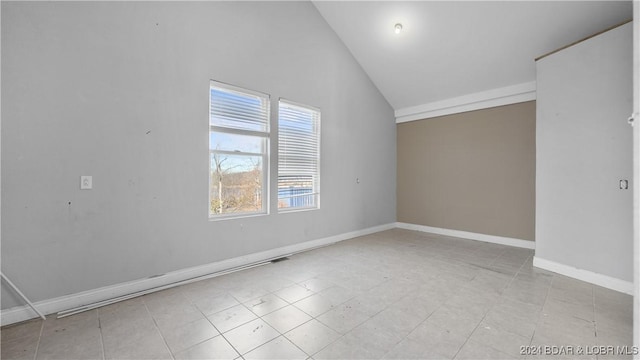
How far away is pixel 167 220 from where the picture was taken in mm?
3068

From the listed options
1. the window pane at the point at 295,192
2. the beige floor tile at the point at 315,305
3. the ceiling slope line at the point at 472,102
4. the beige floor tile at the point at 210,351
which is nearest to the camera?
the beige floor tile at the point at 210,351

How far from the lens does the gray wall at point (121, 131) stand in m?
2.32

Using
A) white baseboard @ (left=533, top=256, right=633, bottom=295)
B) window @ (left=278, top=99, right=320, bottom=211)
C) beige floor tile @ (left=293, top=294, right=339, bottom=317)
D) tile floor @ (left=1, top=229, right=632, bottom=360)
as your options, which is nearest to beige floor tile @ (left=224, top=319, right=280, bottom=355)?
tile floor @ (left=1, top=229, right=632, bottom=360)

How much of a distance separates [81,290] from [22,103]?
180cm

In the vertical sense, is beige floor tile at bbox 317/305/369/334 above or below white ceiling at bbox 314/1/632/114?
below

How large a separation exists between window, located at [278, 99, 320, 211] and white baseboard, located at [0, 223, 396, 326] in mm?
744

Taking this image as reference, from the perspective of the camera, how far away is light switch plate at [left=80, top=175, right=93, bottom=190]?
257 centimetres

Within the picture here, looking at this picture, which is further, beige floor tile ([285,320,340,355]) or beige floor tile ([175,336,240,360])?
beige floor tile ([285,320,340,355])

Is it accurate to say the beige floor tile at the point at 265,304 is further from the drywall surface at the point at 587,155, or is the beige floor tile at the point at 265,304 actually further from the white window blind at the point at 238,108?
the drywall surface at the point at 587,155

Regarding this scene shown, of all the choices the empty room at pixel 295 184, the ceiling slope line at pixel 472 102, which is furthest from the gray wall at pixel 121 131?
the ceiling slope line at pixel 472 102

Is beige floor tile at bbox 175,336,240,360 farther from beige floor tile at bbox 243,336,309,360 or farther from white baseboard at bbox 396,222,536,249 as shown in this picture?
white baseboard at bbox 396,222,536,249

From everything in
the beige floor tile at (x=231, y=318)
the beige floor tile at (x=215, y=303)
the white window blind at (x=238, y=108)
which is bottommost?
the beige floor tile at (x=231, y=318)

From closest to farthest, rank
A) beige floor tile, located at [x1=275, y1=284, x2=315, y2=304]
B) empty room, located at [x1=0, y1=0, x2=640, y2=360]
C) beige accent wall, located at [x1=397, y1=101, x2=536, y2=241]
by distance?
1. empty room, located at [x1=0, y1=0, x2=640, y2=360]
2. beige floor tile, located at [x1=275, y1=284, x2=315, y2=304]
3. beige accent wall, located at [x1=397, y1=101, x2=536, y2=241]

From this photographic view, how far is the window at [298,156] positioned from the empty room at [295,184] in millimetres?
36
